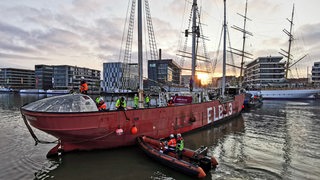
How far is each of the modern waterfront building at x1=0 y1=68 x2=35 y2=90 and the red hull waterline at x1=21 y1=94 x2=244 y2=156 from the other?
541 ft

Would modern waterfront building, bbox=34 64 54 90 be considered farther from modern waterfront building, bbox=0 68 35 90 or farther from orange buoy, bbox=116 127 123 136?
orange buoy, bbox=116 127 123 136

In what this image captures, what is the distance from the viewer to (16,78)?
150m

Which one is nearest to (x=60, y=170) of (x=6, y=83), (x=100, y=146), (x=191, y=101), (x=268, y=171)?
(x=100, y=146)

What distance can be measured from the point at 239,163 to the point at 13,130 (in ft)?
59.7

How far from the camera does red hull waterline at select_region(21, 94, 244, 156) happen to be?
397 inches

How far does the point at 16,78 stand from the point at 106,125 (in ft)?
563

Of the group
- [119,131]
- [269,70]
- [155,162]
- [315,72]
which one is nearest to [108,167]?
[119,131]

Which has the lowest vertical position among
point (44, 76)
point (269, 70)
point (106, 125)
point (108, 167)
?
point (108, 167)

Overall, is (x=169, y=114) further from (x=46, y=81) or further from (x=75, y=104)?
(x=46, y=81)

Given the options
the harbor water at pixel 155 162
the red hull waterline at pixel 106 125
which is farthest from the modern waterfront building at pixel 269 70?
the red hull waterline at pixel 106 125

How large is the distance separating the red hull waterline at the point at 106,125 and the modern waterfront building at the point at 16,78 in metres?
165

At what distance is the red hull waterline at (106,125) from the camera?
1009 centimetres

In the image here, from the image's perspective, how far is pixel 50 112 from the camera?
9.87 metres

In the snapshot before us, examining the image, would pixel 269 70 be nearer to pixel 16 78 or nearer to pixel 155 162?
pixel 155 162
